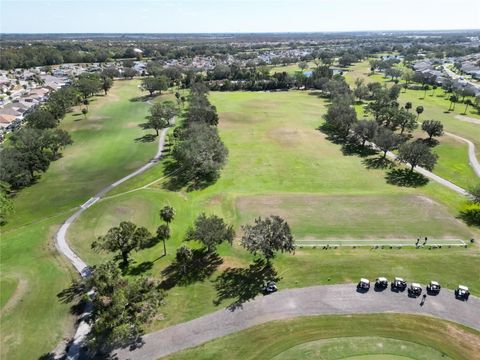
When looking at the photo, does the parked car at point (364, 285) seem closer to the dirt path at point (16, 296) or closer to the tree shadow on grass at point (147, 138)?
the dirt path at point (16, 296)

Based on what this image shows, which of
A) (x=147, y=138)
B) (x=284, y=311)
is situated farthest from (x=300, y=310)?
(x=147, y=138)

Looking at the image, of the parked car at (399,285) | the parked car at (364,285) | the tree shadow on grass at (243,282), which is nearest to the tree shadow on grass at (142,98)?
the tree shadow on grass at (243,282)

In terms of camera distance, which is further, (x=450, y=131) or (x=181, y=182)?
(x=450, y=131)

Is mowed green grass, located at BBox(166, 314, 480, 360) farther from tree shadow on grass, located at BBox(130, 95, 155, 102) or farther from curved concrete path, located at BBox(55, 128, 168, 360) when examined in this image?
tree shadow on grass, located at BBox(130, 95, 155, 102)

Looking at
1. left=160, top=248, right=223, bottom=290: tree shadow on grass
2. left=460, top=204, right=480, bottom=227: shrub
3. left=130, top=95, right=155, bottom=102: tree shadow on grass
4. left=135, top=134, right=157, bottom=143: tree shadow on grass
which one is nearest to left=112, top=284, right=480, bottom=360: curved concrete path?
left=160, top=248, right=223, bottom=290: tree shadow on grass

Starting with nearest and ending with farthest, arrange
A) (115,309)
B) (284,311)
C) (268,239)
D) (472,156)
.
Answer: (115,309), (284,311), (268,239), (472,156)

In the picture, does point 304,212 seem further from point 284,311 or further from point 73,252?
point 73,252
